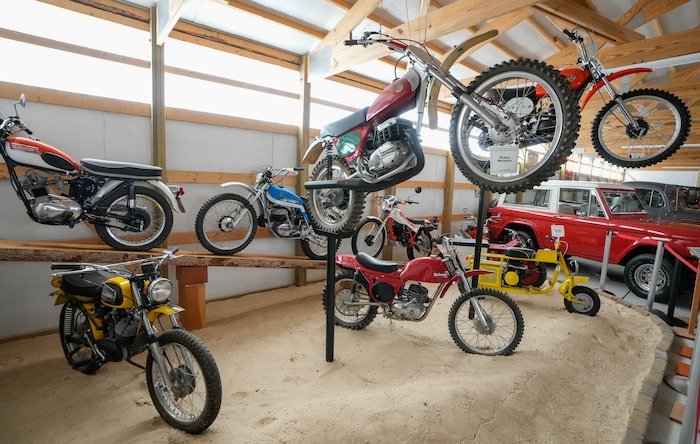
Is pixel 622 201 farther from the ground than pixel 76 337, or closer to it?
farther from the ground

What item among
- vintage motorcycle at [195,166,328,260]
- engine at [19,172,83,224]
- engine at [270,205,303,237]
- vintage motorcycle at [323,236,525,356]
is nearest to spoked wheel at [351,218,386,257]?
vintage motorcycle at [195,166,328,260]

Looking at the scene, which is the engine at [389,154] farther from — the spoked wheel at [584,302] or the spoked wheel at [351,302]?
the spoked wheel at [584,302]

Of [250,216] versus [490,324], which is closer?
[490,324]

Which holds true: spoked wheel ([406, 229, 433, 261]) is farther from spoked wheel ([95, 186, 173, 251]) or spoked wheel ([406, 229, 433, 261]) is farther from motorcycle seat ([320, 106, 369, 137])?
spoked wheel ([95, 186, 173, 251])

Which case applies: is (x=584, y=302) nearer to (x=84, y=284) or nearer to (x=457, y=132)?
(x=457, y=132)

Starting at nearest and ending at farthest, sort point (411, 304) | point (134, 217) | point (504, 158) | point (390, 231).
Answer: point (504, 158), point (134, 217), point (411, 304), point (390, 231)

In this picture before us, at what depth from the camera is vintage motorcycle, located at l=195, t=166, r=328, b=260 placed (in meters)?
3.42

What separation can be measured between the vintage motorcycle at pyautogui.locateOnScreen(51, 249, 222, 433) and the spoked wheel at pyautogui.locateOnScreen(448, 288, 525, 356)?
2.02m

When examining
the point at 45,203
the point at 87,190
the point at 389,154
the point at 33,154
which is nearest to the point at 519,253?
the point at 389,154

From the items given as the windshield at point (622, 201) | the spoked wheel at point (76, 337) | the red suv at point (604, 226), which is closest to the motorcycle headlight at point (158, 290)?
the spoked wheel at point (76, 337)

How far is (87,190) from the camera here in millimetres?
2658

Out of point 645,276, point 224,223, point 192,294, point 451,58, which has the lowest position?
point 192,294

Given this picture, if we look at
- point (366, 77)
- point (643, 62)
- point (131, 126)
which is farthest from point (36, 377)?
point (643, 62)

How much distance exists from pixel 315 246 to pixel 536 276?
2.87m
